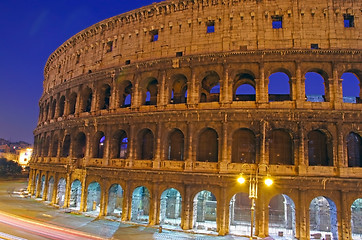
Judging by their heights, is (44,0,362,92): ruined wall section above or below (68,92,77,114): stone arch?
above

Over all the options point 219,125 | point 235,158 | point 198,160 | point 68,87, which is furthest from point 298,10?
point 68,87

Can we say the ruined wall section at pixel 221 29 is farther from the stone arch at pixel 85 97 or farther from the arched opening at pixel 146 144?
the arched opening at pixel 146 144

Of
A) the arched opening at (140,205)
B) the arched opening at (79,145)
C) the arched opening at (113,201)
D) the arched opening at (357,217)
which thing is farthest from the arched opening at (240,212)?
the arched opening at (79,145)

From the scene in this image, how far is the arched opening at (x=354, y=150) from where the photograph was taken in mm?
19452

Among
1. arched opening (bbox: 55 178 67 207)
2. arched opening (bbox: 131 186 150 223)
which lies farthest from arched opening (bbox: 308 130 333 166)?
arched opening (bbox: 55 178 67 207)

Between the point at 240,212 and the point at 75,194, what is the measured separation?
16702 mm

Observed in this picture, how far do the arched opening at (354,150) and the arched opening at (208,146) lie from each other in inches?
386

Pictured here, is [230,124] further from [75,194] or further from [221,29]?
[75,194]

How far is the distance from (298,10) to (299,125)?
9.12 metres

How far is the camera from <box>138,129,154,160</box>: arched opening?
2345 centimetres

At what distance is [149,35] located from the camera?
24.5 meters

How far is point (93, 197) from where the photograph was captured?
2561 cm

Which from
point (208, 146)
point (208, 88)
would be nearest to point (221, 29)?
point (208, 88)

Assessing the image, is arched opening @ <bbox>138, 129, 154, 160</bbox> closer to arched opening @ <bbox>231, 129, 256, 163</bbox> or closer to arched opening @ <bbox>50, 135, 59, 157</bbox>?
arched opening @ <bbox>231, 129, 256, 163</bbox>
